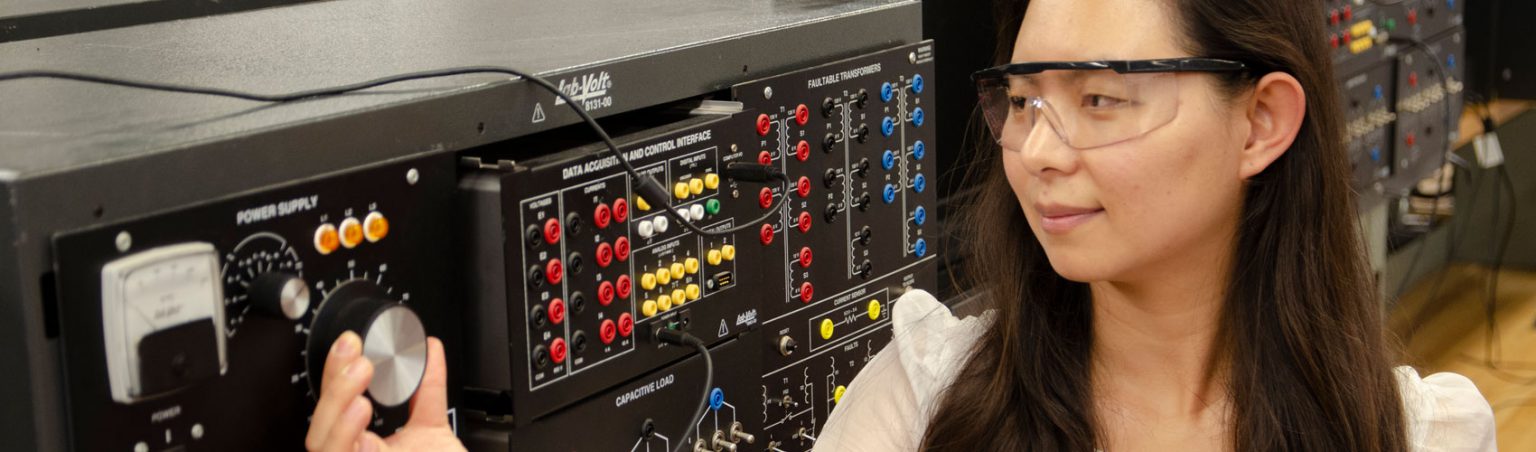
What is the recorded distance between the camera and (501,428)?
1.09 metres

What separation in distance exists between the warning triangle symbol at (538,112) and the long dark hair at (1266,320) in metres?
0.42

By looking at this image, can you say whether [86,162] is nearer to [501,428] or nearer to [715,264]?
[501,428]

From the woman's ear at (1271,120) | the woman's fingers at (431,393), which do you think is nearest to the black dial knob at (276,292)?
the woman's fingers at (431,393)

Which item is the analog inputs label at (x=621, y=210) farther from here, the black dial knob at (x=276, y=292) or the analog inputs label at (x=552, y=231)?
the black dial knob at (x=276, y=292)

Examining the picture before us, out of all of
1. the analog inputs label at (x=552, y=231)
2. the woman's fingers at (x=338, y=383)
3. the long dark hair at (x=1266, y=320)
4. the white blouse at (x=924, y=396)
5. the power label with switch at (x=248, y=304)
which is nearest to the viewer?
the power label with switch at (x=248, y=304)

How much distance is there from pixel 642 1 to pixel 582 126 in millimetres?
387

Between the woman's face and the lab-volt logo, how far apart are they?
313 millimetres

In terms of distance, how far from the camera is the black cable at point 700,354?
47.6 inches

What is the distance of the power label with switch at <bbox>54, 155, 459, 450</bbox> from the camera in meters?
0.82

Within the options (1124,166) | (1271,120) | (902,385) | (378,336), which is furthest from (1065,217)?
(378,336)

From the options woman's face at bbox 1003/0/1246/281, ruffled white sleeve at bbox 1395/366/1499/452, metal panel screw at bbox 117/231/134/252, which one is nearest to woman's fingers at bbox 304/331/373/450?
metal panel screw at bbox 117/231/134/252

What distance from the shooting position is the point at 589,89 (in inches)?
45.2

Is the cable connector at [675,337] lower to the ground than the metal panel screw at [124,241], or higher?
lower

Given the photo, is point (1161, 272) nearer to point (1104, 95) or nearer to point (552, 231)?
point (1104, 95)
